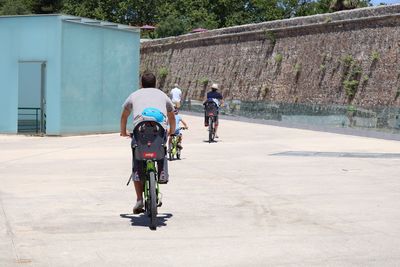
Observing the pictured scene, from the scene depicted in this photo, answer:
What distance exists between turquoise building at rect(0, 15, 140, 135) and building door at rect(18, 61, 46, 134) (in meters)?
0.03

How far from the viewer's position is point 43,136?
2320 centimetres

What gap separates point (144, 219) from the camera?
8164 mm

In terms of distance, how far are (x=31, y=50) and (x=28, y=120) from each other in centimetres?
342

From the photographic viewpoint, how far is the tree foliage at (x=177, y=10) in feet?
261

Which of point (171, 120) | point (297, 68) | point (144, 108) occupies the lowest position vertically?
point (171, 120)

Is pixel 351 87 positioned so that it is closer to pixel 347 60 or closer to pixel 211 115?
pixel 347 60

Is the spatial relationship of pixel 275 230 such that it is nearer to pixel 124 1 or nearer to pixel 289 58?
pixel 289 58

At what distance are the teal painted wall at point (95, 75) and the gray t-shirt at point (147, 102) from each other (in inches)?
602

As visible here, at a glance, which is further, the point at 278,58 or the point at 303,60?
the point at 278,58

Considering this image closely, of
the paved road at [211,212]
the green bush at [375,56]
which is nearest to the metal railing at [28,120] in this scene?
the paved road at [211,212]

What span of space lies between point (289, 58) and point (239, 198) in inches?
1122

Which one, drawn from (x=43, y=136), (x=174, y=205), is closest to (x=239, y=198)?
(x=174, y=205)

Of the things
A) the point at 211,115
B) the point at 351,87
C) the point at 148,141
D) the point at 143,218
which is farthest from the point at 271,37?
the point at 148,141

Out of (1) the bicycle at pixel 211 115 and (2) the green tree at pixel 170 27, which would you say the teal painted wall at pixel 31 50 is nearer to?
(1) the bicycle at pixel 211 115
